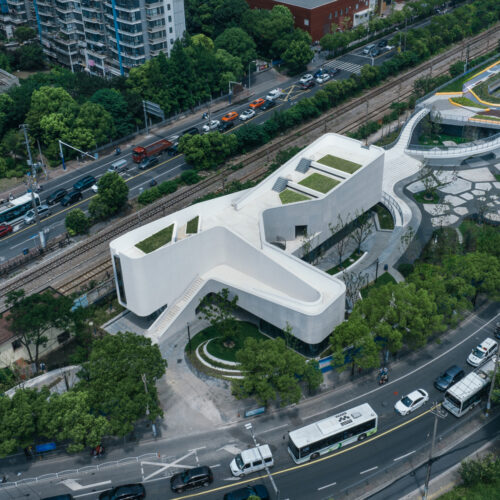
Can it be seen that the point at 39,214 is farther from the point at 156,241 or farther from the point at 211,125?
the point at 211,125

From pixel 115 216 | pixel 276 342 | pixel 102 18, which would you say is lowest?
pixel 115 216

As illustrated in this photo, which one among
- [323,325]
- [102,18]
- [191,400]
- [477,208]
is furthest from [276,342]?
[102,18]

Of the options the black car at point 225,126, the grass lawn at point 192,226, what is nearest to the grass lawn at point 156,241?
the grass lawn at point 192,226

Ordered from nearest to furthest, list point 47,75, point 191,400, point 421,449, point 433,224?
point 421,449, point 191,400, point 433,224, point 47,75

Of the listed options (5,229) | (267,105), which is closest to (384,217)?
(267,105)

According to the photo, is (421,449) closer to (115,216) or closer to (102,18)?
(115,216)

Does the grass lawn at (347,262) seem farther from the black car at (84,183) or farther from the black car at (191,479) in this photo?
the black car at (84,183)
